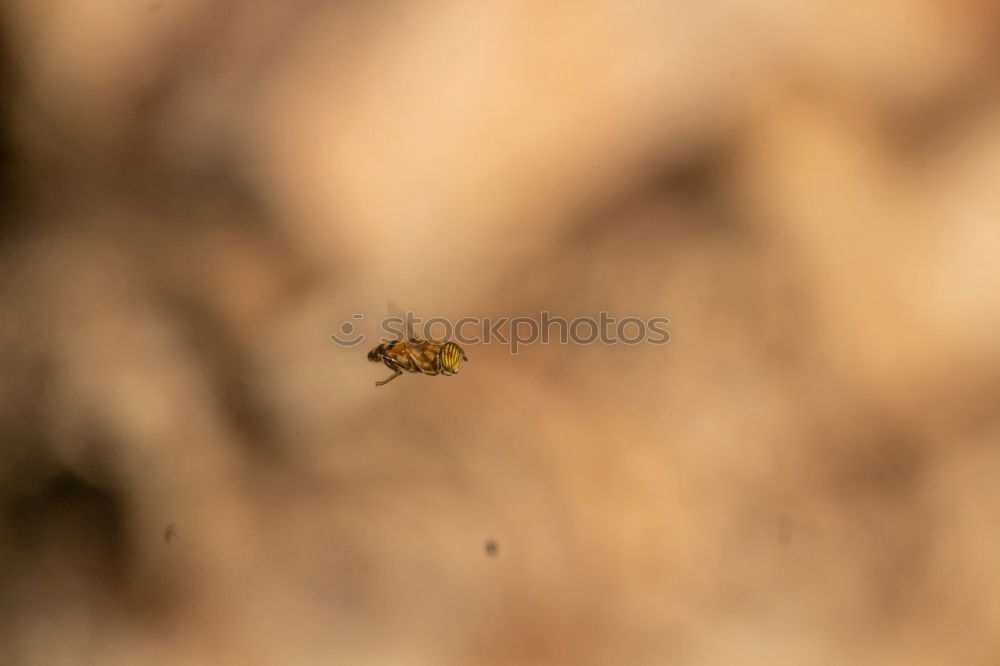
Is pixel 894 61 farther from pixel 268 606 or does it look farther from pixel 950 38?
pixel 268 606

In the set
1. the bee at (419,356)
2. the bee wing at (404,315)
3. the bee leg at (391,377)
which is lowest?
the bee leg at (391,377)

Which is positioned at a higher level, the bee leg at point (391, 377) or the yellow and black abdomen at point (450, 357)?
the yellow and black abdomen at point (450, 357)

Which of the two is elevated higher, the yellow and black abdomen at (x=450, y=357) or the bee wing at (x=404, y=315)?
the bee wing at (x=404, y=315)

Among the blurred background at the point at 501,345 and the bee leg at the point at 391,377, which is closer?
the blurred background at the point at 501,345

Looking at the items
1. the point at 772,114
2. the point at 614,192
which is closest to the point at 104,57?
the point at 614,192
